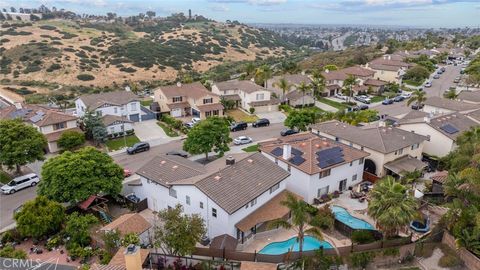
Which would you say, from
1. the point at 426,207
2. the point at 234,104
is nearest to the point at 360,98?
the point at 234,104

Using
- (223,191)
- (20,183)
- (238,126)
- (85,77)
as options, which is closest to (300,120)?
(238,126)

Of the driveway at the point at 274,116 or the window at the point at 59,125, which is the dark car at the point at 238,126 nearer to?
the driveway at the point at 274,116

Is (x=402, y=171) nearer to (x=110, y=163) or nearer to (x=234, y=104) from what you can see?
(x=110, y=163)

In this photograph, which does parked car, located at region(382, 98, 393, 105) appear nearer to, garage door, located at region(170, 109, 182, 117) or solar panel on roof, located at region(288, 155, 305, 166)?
garage door, located at region(170, 109, 182, 117)

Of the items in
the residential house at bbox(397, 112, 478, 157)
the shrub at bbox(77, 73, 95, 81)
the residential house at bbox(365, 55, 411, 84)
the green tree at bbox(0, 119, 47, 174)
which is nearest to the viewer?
the green tree at bbox(0, 119, 47, 174)

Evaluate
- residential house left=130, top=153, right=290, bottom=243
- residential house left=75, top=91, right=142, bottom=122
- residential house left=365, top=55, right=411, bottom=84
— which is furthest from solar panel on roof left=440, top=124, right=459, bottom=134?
residential house left=365, top=55, right=411, bottom=84

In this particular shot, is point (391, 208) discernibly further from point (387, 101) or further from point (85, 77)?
point (85, 77)

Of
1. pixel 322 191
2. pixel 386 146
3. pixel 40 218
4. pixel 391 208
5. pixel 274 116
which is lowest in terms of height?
pixel 322 191
